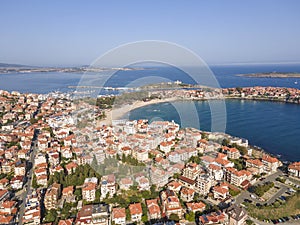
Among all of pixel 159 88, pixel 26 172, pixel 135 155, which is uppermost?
pixel 159 88

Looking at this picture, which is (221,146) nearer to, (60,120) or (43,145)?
(43,145)

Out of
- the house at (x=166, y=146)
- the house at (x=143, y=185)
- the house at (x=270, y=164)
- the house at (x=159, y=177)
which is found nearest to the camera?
the house at (x=143, y=185)

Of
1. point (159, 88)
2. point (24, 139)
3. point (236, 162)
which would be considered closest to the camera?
point (236, 162)

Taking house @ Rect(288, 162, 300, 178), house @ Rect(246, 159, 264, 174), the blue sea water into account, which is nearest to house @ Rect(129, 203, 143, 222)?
house @ Rect(246, 159, 264, 174)

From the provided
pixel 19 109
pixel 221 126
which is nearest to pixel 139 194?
pixel 221 126

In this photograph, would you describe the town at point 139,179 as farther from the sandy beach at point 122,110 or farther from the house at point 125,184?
the sandy beach at point 122,110

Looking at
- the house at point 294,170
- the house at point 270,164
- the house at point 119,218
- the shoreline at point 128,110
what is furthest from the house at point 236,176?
the house at point 119,218

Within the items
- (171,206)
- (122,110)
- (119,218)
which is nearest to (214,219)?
(171,206)
